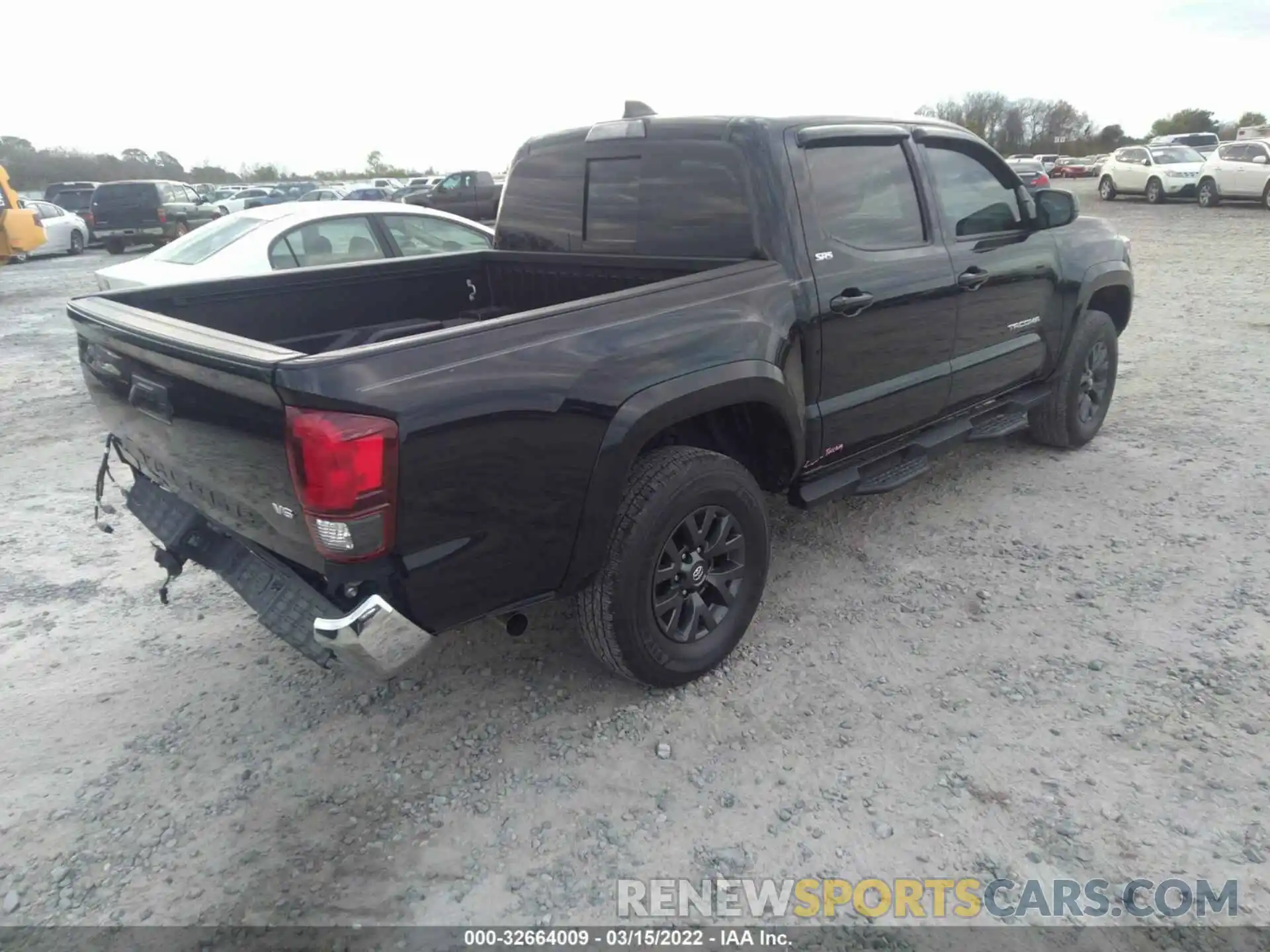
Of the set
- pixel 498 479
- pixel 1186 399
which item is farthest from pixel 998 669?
pixel 1186 399

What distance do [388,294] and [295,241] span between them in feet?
9.85

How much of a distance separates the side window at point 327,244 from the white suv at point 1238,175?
23.0 metres

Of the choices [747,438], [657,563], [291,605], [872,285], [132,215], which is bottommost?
[132,215]

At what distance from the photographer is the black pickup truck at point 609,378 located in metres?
2.39

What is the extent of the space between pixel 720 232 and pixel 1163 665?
234 centimetres

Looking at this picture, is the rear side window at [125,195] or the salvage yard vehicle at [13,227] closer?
the salvage yard vehicle at [13,227]

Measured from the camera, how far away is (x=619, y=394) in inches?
109

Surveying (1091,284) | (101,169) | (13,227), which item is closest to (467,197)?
(13,227)

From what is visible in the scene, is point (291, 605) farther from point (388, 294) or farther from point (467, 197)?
point (467, 197)

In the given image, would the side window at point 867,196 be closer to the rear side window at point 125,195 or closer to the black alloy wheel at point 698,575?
the black alloy wheel at point 698,575

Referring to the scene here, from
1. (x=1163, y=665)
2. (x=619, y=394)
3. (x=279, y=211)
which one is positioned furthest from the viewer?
(x=279, y=211)

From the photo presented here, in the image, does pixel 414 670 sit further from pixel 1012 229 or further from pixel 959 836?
pixel 1012 229

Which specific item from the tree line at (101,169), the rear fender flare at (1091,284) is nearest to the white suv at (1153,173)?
the rear fender flare at (1091,284)

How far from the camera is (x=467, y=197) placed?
21.2 m
